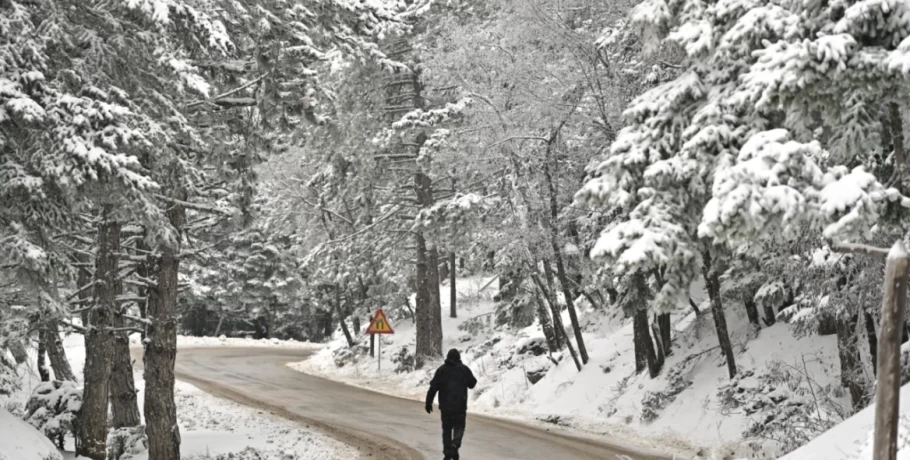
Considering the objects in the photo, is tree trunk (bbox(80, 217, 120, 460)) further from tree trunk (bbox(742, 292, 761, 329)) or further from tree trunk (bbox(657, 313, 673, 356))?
tree trunk (bbox(742, 292, 761, 329))

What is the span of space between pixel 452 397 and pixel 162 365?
4604 millimetres

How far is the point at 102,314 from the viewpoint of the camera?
11.1 metres

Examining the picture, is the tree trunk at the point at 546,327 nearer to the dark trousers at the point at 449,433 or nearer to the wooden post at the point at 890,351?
the dark trousers at the point at 449,433

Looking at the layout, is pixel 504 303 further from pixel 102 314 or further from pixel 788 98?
pixel 788 98

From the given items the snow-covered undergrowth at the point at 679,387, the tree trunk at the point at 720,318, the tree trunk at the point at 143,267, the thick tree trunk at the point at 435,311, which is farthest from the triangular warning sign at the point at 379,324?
the tree trunk at the point at 720,318

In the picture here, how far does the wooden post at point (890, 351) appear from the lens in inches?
146

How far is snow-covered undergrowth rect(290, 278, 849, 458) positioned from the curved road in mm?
1282

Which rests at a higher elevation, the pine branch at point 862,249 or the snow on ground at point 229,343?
the pine branch at point 862,249

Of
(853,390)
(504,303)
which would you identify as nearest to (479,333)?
(504,303)

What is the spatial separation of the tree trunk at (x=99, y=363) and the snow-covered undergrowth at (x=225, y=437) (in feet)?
2.59

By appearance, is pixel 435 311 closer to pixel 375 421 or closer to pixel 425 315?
pixel 425 315

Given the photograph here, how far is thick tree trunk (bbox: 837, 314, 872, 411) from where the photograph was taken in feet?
33.4

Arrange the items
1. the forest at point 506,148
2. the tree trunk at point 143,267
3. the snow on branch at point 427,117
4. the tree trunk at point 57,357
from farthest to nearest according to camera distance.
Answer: the snow on branch at point 427,117 < the tree trunk at point 57,357 < the tree trunk at point 143,267 < the forest at point 506,148

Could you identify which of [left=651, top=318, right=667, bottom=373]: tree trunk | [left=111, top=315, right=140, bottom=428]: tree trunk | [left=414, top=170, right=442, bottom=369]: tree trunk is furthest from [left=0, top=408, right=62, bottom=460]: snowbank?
[left=414, top=170, right=442, bottom=369]: tree trunk
